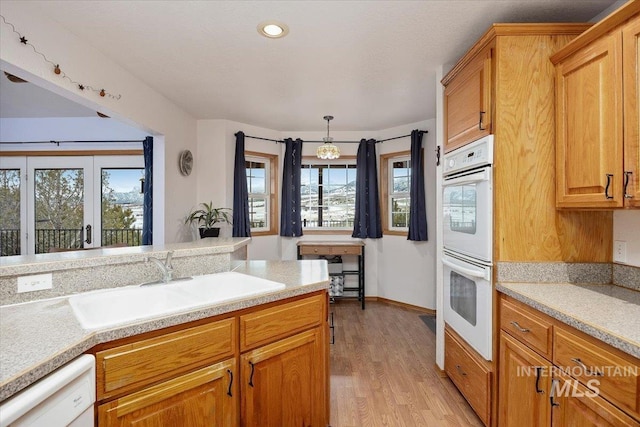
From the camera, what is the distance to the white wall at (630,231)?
1543 millimetres

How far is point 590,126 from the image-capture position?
1.43 m

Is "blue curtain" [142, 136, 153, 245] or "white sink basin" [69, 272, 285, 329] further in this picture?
"blue curtain" [142, 136, 153, 245]

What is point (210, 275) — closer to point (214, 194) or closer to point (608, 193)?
point (608, 193)

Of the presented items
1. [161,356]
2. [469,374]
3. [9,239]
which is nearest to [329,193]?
[469,374]

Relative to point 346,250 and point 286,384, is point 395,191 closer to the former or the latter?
point 346,250

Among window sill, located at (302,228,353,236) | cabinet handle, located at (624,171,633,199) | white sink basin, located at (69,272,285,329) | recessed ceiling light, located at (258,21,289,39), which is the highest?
recessed ceiling light, located at (258,21,289,39)

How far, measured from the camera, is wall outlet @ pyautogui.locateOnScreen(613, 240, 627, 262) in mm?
1608

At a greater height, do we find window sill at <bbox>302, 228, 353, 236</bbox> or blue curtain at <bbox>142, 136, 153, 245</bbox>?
blue curtain at <bbox>142, 136, 153, 245</bbox>

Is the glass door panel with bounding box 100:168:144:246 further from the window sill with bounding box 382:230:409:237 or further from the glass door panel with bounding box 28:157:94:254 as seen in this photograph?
the window sill with bounding box 382:230:409:237

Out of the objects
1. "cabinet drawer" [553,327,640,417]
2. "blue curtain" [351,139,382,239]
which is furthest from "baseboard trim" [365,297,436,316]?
"cabinet drawer" [553,327,640,417]

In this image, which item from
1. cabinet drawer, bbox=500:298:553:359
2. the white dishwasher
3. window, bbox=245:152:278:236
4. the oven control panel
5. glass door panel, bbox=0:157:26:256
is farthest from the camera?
window, bbox=245:152:278:236

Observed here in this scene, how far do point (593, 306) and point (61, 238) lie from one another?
5.14 metres

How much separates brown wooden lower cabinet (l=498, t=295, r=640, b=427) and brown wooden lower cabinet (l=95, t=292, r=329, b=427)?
962mm

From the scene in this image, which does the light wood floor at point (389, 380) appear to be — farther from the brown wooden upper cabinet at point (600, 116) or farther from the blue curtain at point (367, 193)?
the brown wooden upper cabinet at point (600, 116)
